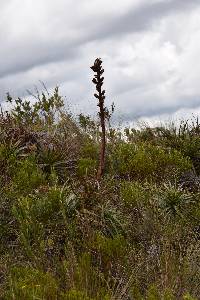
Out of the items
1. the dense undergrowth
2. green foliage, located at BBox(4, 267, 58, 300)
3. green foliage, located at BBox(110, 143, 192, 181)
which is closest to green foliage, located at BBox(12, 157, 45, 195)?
the dense undergrowth

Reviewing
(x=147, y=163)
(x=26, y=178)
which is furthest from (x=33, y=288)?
(x=147, y=163)

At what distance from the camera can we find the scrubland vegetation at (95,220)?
5.51 m

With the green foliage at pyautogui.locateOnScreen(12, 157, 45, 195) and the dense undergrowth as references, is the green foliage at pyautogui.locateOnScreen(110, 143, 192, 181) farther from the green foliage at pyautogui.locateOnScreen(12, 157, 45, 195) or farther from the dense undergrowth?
the green foliage at pyautogui.locateOnScreen(12, 157, 45, 195)

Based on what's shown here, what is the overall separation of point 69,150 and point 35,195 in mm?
2971

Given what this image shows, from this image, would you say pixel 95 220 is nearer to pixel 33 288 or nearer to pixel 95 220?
pixel 95 220

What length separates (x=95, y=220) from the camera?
7.12 meters

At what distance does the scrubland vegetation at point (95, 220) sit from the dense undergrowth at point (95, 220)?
0.01 meters

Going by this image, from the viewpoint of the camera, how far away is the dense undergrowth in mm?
5508

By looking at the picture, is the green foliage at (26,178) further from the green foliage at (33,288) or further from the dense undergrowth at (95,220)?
the green foliage at (33,288)

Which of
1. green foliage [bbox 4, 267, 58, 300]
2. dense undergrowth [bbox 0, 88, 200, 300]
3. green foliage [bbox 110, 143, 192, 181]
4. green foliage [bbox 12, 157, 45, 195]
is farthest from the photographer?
green foliage [bbox 110, 143, 192, 181]

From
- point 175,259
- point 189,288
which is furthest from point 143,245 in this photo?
point 189,288

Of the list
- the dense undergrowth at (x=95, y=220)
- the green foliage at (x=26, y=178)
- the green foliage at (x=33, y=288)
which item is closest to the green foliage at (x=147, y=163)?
the dense undergrowth at (x=95, y=220)

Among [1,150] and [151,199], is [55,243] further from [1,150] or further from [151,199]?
[1,150]

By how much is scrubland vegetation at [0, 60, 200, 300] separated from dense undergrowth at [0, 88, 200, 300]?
0.01 meters
